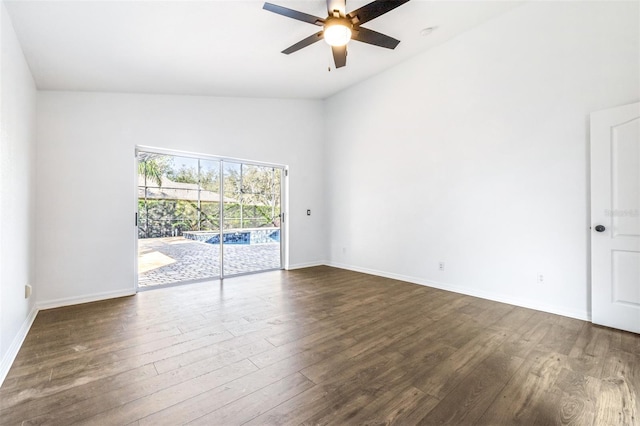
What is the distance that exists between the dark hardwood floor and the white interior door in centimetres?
29

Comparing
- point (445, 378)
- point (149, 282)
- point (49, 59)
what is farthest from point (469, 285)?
point (49, 59)

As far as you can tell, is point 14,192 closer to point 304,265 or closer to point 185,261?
point 185,261

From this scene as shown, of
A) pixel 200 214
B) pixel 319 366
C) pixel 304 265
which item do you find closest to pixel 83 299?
pixel 200 214

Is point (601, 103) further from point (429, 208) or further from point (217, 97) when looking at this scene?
point (217, 97)

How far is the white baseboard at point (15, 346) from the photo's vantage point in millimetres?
1990

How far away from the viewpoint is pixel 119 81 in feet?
11.5

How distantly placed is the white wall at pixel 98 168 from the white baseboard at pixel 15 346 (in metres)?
0.61

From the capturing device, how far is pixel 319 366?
6.90 ft

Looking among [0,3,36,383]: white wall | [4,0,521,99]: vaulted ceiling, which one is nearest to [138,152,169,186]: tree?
[4,0,521,99]: vaulted ceiling

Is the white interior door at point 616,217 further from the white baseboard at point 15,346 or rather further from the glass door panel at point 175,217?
the white baseboard at point 15,346

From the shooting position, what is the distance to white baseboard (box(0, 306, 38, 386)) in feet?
6.53

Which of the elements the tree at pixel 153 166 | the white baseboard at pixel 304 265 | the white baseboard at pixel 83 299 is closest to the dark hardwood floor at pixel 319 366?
the white baseboard at pixel 83 299

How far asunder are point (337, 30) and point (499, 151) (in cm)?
256

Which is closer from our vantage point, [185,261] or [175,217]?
[175,217]
